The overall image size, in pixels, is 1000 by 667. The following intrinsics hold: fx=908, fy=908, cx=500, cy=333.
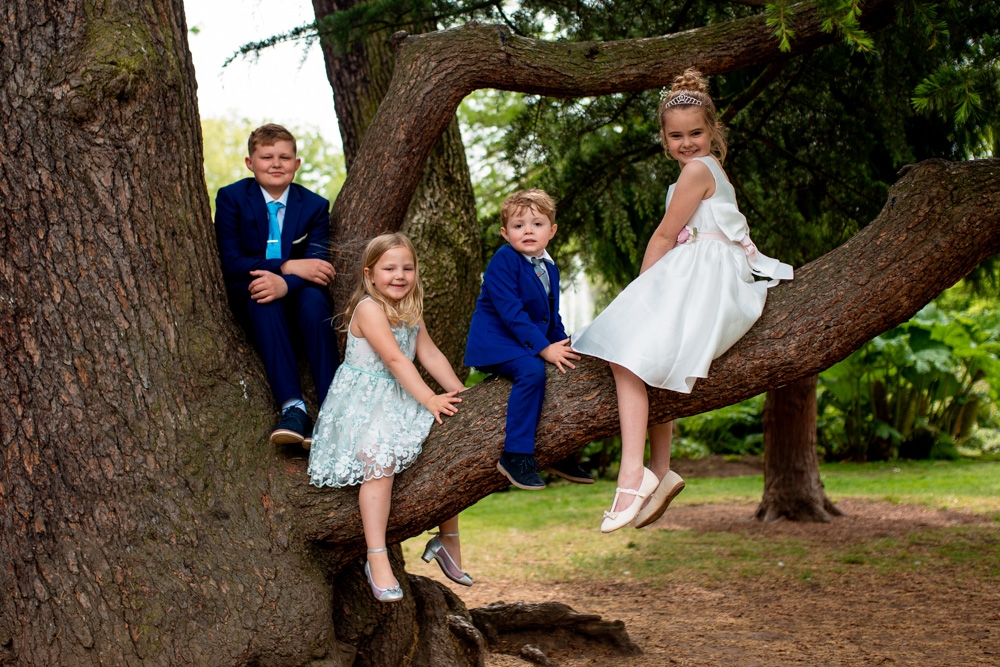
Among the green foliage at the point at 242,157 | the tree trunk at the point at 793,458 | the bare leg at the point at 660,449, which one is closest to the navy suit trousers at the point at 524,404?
the bare leg at the point at 660,449

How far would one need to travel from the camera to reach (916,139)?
6.61m

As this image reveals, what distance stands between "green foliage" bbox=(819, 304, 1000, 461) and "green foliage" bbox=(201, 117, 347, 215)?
21.4 meters

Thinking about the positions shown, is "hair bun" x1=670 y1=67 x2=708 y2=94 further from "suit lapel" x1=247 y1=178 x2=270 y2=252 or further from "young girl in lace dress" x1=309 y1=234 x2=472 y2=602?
"suit lapel" x1=247 y1=178 x2=270 y2=252

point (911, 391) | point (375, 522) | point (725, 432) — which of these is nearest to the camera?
point (375, 522)

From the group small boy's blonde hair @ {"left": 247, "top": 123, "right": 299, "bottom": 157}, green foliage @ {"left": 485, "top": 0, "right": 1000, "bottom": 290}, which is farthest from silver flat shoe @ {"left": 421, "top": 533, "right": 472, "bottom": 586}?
green foliage @ {"left": 485, "top": 0, "right": 1000, "bottom": 290}

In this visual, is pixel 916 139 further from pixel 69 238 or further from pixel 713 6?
pixel 69 238

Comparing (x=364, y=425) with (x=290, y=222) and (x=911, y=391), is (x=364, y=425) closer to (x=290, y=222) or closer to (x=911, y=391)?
(x=290, y=222)

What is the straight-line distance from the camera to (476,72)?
13.9ft

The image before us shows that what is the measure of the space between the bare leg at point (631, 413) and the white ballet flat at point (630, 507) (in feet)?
0.08

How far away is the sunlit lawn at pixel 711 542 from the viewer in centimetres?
688

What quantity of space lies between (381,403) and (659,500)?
1169mm

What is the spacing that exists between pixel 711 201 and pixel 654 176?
3.30 meters

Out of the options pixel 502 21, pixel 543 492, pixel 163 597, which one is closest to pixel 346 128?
pixel 502 21

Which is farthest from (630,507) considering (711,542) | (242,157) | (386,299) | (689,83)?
(242,157)
